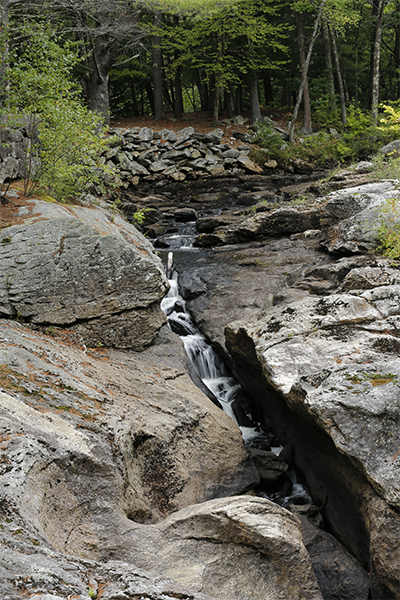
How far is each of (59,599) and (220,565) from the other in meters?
1.95

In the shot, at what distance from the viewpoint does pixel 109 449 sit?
455cm

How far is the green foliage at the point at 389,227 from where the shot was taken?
29.3 feet

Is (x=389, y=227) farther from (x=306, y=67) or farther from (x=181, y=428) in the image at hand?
(x=306, y=67)

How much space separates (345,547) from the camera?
5.32 meters

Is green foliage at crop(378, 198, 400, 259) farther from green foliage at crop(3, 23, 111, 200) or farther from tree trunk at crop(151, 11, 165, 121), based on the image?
tree trunk at crop(151, 11, 165, 121)

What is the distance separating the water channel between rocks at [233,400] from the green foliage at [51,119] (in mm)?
3551

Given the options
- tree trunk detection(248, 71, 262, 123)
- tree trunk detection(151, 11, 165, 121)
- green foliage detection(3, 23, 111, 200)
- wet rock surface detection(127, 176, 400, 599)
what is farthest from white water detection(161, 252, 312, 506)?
tree trunk detection(248, 71, 262, 123)

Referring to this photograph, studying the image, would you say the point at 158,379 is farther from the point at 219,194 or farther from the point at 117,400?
the point at 219,194

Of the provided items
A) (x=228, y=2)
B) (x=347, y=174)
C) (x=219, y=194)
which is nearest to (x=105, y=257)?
(x=347, y=174)

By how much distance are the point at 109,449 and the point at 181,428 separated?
1658 mm

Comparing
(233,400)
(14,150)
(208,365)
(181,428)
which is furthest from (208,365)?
(14,150)

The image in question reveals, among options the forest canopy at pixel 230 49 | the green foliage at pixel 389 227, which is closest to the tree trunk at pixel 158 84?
the forest canopy at pixel 230 49

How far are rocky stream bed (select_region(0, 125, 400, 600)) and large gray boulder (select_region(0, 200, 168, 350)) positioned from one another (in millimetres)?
24

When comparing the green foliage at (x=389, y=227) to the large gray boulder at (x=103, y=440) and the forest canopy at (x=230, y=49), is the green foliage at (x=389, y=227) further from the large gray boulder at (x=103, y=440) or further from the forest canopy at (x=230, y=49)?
the forest canopy at (x=230, y=49)
